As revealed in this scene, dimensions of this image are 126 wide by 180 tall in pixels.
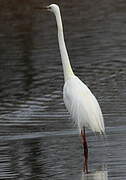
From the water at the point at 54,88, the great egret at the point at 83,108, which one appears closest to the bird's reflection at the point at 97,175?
the water at the point at 54,88

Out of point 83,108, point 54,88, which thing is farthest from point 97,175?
point 54,88

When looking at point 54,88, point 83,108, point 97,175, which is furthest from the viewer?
point 54,88

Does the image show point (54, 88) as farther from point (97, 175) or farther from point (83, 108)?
point (97, 175)

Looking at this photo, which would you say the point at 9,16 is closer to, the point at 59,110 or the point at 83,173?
the point at 59,110

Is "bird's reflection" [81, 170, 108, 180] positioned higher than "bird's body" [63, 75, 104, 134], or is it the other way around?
"bird's body" [63, 75, 104, 134]

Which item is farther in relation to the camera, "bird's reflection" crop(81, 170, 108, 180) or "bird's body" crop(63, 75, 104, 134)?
"bird's body" crop(63, 75, 104, 134)

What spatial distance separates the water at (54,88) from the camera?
33.2ft

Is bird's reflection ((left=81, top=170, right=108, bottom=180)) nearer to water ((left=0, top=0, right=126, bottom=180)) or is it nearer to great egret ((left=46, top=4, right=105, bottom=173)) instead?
water ((left=0, top=0, right=126, bottom=180))

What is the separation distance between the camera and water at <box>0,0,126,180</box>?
10125 millimetres

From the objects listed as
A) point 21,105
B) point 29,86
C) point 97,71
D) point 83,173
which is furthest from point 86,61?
point 83,173

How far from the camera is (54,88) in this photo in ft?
52.3

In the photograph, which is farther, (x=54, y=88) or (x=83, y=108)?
(x=54, y=88)

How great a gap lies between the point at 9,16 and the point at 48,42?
248 inches

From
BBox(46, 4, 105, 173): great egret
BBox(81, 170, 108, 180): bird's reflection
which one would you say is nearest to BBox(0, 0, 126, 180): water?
BBox(81, 170, 108, 180): bird's reflection
